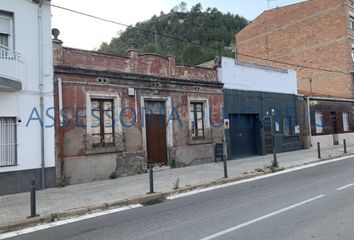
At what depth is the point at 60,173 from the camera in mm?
12570

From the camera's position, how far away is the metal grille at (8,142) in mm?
11477

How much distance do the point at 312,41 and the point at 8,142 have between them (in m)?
30.5

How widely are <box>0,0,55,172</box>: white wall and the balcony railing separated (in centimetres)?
Answer: 20

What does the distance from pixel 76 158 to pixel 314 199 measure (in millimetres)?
8485

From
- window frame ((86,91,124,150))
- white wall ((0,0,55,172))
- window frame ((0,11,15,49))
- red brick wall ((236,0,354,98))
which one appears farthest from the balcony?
red brick wall ((236,0,354,98))

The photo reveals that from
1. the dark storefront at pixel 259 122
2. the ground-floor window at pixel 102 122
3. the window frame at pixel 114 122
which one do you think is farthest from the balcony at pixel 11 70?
the dark storefront at pixel 259 122

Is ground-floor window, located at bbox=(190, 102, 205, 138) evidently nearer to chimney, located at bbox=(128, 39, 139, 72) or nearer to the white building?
chimney, located at bbox=(128, 39, 139, 72)

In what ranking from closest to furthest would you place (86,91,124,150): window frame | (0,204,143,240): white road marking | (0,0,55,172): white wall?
(0,204,143,240): white road marking → (0,0,55,172): white wall → (86,91,124,150): window frame

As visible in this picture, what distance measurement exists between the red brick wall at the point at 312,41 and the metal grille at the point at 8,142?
24.0m

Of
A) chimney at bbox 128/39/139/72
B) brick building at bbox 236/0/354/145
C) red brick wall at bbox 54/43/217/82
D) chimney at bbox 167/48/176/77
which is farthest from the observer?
brick building at bbox 236/0/354/145

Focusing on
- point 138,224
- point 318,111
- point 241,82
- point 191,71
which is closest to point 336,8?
point 318,111

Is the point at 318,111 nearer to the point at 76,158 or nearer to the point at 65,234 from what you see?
the point at 76,158

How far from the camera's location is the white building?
11469mm

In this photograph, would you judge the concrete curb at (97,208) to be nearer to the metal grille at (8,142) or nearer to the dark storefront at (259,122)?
the metal grille at (8,142)
